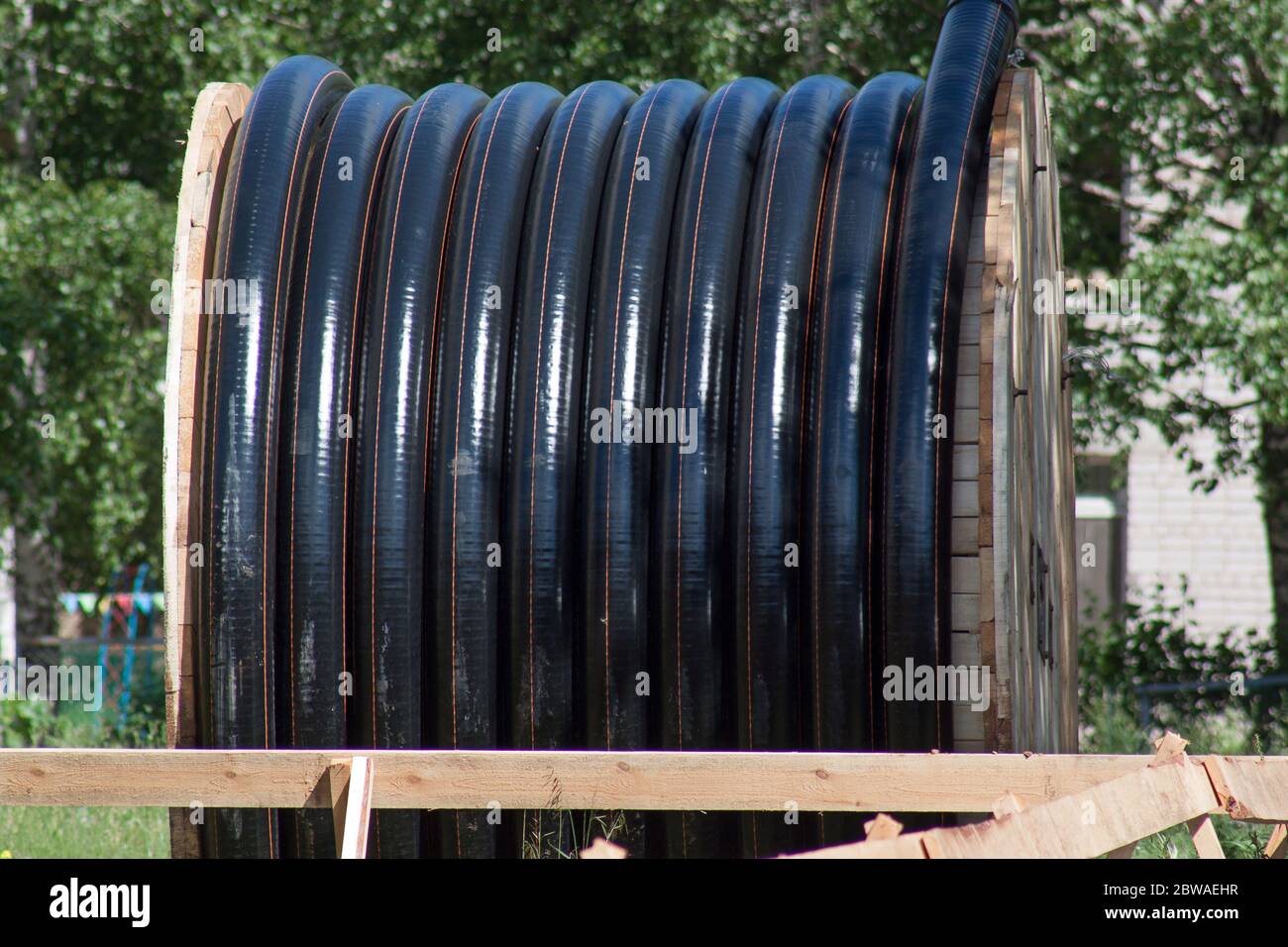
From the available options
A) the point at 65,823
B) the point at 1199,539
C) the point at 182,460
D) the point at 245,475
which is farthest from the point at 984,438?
the point at 1199,539

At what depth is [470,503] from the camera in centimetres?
495

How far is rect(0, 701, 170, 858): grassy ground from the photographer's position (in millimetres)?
7094

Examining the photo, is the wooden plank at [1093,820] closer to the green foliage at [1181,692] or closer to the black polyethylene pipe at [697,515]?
the black polyethylene pipe at [697,515]

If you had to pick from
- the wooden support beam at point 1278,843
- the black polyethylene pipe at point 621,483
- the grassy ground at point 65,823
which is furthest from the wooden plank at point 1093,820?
the grassy ground at point 65,823

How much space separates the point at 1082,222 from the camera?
463 inches

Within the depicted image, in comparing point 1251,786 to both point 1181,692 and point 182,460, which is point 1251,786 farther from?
point 1181,692

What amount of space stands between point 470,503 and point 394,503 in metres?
0.25

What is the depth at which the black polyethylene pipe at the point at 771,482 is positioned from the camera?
15.9 feet

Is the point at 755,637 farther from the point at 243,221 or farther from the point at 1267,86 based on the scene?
the point at 1267,86

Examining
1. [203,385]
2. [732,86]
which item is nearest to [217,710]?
[203,385]

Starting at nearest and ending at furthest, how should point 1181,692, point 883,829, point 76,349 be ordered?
point 883,829, point 76,349, point 1181,692

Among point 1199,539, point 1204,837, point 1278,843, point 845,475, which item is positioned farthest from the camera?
point 1199,539

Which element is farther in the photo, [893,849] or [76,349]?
[76,349]

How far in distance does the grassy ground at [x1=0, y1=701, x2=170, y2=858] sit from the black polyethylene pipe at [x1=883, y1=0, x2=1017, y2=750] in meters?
3.65
